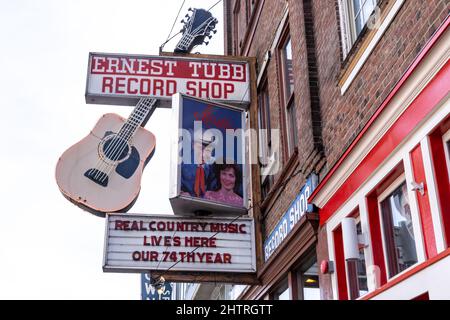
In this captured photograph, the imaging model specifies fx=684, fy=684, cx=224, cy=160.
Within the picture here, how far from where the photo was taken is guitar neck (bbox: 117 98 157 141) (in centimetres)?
1101

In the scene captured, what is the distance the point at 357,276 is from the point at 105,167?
18.8ft

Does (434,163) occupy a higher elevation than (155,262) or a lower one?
lower

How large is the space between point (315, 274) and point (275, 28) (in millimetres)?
4225

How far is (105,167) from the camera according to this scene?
1118 cm

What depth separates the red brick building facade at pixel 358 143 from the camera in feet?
16.4

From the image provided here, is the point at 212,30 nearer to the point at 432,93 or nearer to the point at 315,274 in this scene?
the point at 315,274

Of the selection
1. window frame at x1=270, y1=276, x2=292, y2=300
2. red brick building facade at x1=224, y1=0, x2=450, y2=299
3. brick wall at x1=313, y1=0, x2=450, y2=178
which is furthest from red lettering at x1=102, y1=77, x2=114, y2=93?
window frame at x1=270, y1=276, x2=292, y2=300

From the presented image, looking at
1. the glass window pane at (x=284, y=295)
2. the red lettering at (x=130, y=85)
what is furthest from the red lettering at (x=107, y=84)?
the glass window pane at (x=284, y=295)

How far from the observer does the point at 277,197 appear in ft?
31.8

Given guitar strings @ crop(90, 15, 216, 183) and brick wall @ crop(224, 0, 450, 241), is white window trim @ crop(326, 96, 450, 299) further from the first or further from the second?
guitar strings @ crop(90, 15, 216, 183)

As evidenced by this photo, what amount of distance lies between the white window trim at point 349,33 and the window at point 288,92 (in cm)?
220

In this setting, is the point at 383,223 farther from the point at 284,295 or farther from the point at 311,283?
the point at 284,295

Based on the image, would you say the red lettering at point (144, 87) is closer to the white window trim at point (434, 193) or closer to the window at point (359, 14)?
the window at point (359, 14)
